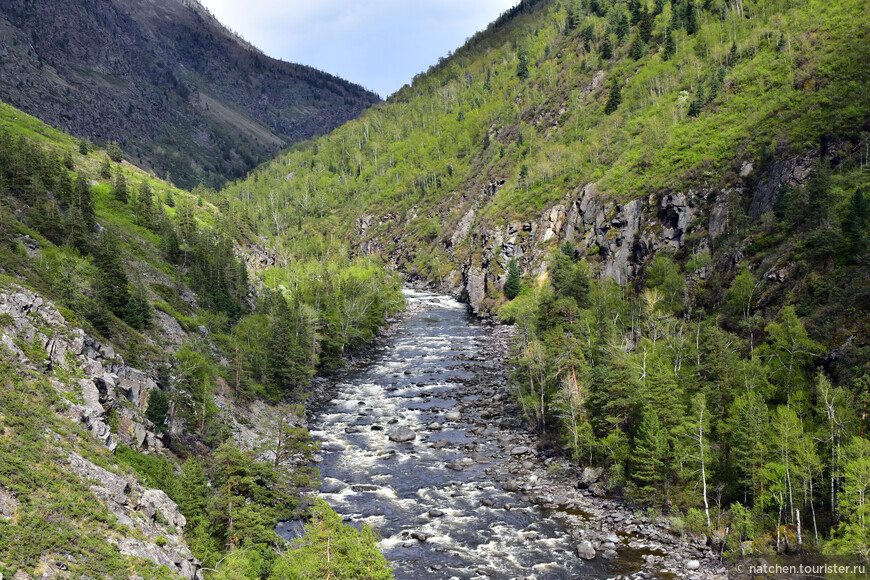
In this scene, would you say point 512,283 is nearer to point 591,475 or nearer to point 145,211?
point 591,475

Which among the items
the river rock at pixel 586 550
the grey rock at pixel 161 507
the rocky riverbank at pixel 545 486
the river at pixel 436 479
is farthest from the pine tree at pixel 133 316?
the river rock at pixel 586 550

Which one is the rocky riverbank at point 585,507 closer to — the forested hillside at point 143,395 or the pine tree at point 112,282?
the forested hillside at point 143,395

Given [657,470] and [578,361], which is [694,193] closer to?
[578,361]

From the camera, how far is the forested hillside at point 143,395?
22188 mm

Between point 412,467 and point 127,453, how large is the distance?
2838cm

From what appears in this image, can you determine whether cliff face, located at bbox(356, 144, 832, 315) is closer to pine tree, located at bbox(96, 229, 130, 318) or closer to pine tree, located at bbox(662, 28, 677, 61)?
pine tree, located at bbox(662, 28, 677, 61)

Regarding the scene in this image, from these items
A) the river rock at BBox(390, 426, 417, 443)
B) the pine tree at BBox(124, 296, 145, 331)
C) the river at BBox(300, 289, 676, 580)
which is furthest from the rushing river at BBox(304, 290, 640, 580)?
the pine tree at BBox(124, 296, 145, 331)

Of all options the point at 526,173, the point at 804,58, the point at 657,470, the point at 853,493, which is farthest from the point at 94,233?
the point at 804,58

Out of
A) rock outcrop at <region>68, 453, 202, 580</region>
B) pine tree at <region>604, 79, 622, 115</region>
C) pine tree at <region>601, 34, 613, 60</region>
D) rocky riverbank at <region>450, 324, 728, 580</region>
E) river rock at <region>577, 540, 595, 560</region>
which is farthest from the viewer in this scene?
pine tree at <region>601, 34, 613, 60</region>

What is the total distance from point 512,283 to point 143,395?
95387 millimetres

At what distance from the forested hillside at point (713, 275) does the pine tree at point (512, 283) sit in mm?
536

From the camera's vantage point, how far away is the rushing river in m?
37.1

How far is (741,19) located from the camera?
465 ft

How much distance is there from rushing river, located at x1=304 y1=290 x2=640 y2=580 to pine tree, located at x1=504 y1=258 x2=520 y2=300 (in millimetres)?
39210
